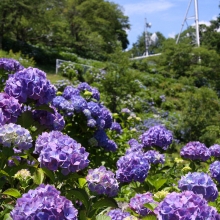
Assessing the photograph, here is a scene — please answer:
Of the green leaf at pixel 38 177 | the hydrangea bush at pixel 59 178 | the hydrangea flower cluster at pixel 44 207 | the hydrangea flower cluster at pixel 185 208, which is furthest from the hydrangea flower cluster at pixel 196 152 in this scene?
the hydrangea flower cluster at pixel 44 207

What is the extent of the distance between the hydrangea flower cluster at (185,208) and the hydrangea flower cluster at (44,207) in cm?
33

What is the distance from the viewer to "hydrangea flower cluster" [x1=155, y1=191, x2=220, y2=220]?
4.36 ft

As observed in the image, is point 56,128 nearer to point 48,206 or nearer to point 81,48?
point 48,206

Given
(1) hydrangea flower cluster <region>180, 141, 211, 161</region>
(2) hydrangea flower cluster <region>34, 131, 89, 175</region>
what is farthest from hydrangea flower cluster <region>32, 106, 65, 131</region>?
(1) hydrangea flower cluster <region>180, 141, 211, 161</region>

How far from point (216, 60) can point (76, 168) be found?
20.3 metres

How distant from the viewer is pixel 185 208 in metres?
1.34

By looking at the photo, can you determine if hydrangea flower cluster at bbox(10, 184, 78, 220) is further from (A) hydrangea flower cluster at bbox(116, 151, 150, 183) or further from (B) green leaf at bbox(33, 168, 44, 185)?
(A) hydrangea flower cluster at bbox(116, 151, 150, 183)

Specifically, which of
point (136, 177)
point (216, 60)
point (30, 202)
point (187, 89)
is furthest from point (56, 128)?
point (216, 60)

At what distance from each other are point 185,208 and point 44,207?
1.58 feet

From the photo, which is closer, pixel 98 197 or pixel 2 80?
pixel 98 197

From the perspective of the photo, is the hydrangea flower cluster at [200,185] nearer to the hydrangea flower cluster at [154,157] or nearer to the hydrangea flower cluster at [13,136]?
the hydrangea flower cluster at [13,136]

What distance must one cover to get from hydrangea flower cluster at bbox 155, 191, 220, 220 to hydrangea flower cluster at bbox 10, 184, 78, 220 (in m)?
0.33

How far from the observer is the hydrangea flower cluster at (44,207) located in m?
1.23

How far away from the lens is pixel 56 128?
243 cm
